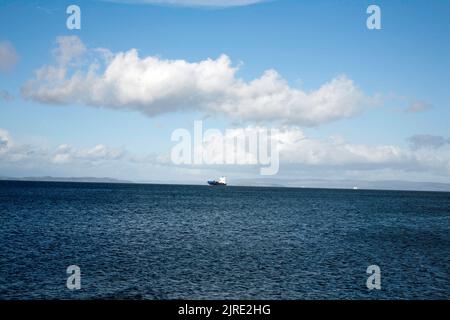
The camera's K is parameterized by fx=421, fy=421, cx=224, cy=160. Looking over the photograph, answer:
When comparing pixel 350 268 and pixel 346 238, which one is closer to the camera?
pixel 350 268

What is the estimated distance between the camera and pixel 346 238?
63.4m

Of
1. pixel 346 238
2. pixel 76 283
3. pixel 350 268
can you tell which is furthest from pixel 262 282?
pixel 346 238

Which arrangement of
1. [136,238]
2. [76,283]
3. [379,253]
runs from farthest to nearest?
[136,238] < [379,253] < [76,283]
